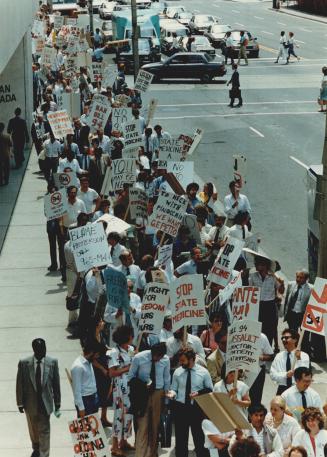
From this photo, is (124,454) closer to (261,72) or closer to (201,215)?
(201,215)

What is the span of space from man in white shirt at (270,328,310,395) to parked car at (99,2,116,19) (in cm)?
6426

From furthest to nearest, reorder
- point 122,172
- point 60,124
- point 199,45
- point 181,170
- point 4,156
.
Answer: point 199,45 < point 4,156 < point 60,124 < point 181,170 < point 122,172

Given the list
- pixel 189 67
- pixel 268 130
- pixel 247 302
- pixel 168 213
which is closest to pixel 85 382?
pixel 247 302

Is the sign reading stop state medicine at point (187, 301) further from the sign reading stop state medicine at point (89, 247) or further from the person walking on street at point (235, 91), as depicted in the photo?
the person walking on street at point (235, 91)

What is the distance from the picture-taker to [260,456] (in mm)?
10812

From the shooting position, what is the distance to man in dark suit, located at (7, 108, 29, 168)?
94.5 ft

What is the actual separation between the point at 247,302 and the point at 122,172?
7.79m

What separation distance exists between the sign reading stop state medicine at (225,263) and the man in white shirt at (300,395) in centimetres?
333

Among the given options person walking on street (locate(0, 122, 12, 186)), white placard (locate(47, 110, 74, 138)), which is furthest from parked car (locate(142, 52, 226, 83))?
white placard (locate(47, 110, 74, 138))

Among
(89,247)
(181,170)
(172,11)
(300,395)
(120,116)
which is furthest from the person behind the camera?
(172,11)

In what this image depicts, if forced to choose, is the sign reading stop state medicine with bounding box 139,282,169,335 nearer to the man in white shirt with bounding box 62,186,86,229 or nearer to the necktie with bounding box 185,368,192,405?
the necktie with bounding box 185,368,192,405

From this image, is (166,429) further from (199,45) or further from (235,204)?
(199,45)

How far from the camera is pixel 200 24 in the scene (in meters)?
65.9

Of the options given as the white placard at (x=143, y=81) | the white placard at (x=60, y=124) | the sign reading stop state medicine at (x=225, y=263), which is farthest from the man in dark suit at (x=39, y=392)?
the white placard at (x=143, y=81)
